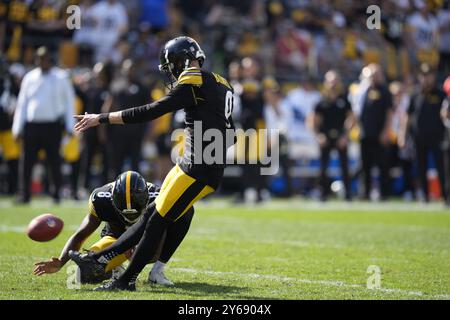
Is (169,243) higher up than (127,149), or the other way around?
(127,149)

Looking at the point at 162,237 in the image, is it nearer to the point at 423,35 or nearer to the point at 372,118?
the point at 372,118

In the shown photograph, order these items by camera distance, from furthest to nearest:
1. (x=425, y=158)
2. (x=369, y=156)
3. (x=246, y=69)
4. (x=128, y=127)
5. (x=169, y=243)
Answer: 1. (x=369, y=156)
2. (x=246, y=69)
3. (x=425, y=158)
4. (x=128, y=127)
5. (x=169, y=243)

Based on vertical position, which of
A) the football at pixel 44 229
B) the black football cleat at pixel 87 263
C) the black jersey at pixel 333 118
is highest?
the black jersey at pixel 333 118

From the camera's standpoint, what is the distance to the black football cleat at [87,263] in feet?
19.3

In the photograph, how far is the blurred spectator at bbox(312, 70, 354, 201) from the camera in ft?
50.0

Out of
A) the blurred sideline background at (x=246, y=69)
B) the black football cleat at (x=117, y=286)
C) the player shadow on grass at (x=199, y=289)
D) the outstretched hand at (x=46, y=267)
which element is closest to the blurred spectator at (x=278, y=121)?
the blurred sideline background at (x=246, y=69)

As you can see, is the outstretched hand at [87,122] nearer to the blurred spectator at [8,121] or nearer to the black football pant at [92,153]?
the blurred spectator at [8,121]

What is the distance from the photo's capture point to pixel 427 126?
1416 cm

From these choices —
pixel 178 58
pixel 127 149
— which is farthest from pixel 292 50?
pixel 178 58

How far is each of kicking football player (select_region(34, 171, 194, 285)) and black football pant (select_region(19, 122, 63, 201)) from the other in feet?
20.9

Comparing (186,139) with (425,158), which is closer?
(186,139)

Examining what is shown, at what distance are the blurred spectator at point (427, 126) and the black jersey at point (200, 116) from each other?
8.83 meters

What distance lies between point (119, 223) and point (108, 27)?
11408 mm
